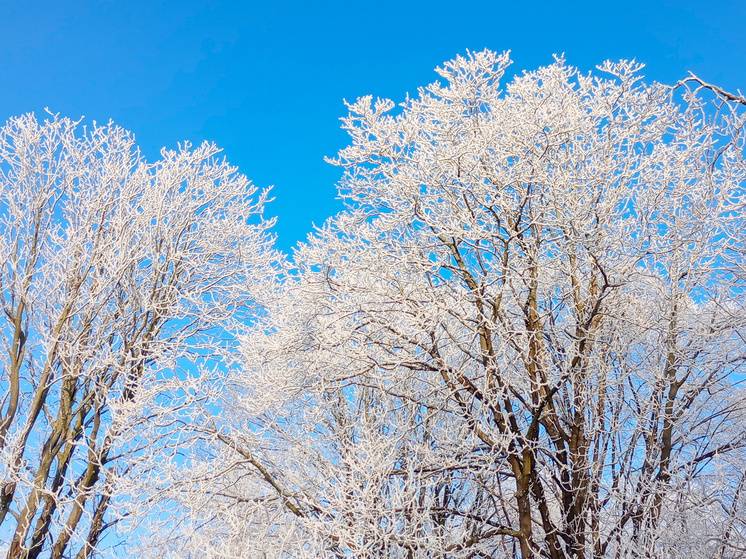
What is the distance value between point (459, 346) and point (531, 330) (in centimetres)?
88

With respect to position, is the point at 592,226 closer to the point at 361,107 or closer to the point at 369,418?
the point at 361,107

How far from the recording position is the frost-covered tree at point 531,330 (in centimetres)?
659

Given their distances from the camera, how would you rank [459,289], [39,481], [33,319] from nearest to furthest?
[459,289] < [39,481] < [33,319]

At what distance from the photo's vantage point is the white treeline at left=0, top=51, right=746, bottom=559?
6.65 metres

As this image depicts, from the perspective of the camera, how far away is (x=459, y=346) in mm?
6637

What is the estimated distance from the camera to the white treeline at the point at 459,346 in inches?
262

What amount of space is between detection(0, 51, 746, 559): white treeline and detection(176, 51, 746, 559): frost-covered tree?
1.9 inches

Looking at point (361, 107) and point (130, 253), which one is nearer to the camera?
point (361, 107)

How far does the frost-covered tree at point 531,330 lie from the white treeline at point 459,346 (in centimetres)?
5

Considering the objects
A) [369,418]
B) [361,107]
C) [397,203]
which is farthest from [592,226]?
[369,418]

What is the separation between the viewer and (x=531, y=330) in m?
6.94

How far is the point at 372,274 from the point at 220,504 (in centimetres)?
327

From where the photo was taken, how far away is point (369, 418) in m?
8.58

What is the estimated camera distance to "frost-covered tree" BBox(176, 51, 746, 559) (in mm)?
6586
